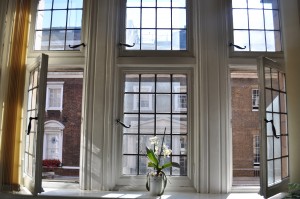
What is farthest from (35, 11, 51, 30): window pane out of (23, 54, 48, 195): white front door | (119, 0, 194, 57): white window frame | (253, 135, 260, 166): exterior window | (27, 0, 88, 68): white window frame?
(253, 135, 260, 166): exterior window

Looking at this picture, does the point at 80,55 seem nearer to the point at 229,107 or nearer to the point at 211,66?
the point at 211,66

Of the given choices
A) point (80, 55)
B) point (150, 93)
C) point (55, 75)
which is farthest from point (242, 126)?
point (55, 75)

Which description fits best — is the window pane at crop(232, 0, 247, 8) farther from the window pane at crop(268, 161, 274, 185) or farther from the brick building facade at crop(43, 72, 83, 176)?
the brick building facade at crop(43, 72, 83, 176)

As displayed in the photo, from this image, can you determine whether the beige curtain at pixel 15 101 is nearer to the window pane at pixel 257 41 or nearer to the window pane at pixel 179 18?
the window pane at pixel 179 18

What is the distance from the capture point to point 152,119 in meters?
2.97

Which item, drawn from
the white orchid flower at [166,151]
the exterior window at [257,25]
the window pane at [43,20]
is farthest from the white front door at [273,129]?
the window pane at [43,20]

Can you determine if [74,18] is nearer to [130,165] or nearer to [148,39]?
[148,39]

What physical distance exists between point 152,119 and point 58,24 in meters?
1.45

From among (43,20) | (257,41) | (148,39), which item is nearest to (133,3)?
(148,39)

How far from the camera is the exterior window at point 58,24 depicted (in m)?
3.12

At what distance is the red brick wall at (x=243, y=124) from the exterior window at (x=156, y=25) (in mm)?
732

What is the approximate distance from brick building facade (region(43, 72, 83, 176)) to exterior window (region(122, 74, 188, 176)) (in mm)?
506

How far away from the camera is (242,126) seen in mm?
3057

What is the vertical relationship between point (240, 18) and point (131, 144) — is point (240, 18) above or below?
above
